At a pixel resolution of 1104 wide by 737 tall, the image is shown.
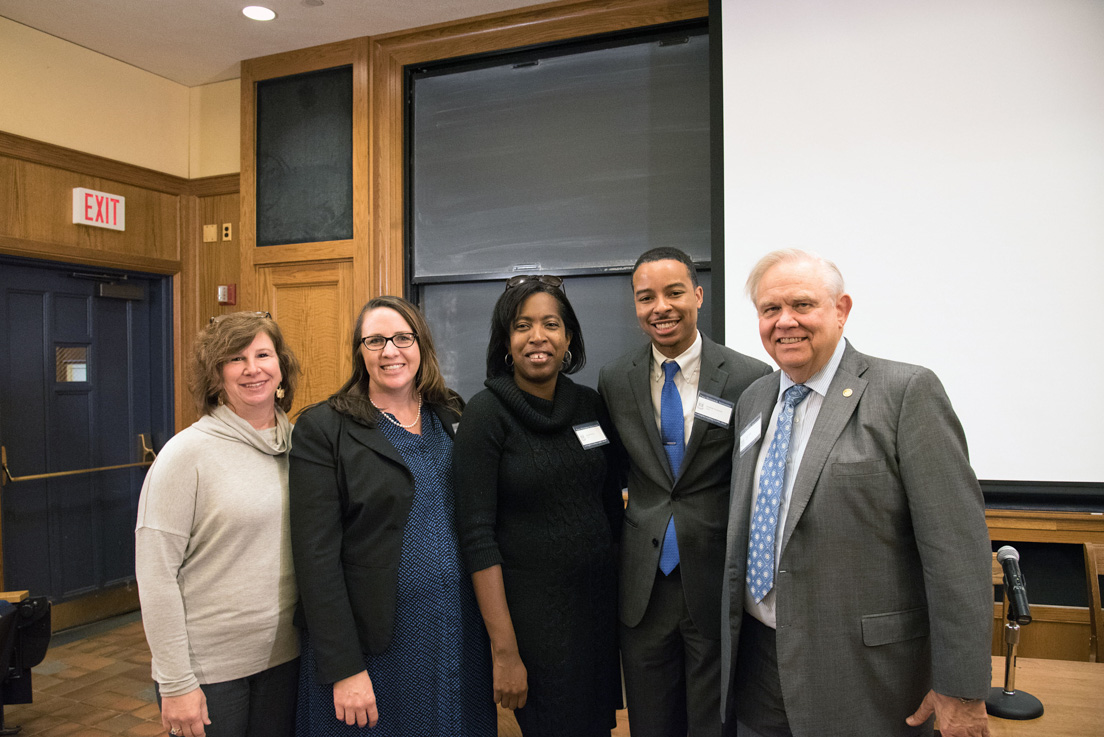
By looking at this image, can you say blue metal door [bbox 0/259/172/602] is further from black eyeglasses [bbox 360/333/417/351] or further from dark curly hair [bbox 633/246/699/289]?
dark curly hair [bbox 633/246/699/289]

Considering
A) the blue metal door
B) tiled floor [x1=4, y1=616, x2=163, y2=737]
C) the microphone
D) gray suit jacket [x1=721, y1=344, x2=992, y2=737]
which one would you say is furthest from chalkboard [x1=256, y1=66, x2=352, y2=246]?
the microphone

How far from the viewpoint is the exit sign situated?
4191 millimetres

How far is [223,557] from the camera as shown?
1583mm

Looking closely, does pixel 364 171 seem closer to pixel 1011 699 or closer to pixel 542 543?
pixel 542 543

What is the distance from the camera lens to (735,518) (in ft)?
5.15

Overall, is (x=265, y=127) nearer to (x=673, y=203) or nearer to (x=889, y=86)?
(x=673, y=203)

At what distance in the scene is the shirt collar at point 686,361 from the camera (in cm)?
181

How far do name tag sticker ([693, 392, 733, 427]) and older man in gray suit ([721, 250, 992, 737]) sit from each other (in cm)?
17

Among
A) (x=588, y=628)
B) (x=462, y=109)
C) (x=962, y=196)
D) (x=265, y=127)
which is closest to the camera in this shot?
(x=588, y=628)

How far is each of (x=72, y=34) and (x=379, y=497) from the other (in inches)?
163

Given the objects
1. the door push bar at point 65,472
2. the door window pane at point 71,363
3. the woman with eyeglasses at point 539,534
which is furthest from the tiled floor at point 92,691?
the woman with eyeglasses at point 539,534

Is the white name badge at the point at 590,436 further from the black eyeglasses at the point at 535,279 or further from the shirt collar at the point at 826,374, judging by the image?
the shirt collar at the point at 826,374

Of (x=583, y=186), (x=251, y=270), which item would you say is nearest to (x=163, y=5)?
(x=251, y=270)

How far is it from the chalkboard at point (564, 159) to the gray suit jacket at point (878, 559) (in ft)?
7.36
